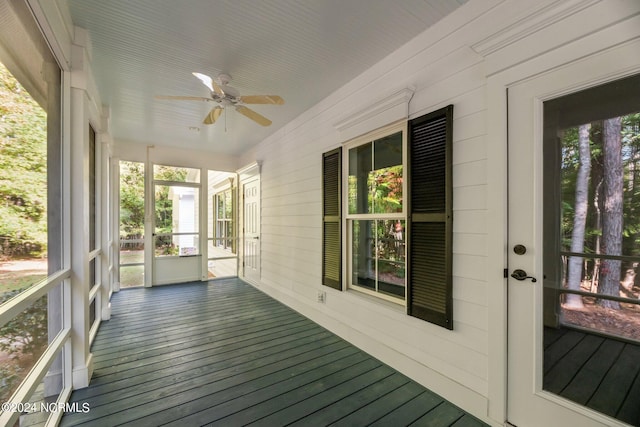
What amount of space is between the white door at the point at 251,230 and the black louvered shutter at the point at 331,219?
2.13 metres

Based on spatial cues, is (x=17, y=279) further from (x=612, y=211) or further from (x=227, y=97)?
(x=612, y=211)

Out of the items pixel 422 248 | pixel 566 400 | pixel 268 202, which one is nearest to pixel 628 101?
pixel 422 248

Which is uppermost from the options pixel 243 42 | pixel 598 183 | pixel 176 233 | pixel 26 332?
pixel 243 42

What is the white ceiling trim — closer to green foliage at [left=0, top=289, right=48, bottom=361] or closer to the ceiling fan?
the ceiling fan

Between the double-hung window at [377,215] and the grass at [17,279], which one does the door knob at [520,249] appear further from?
the grass at [17,279]

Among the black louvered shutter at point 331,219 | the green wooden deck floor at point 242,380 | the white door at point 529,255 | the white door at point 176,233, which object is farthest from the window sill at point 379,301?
the white door at point 176,233

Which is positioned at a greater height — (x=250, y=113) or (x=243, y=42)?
(x=243, y=42)

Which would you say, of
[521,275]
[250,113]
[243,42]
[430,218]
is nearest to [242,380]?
[430,218]

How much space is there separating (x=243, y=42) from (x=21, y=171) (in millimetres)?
1728

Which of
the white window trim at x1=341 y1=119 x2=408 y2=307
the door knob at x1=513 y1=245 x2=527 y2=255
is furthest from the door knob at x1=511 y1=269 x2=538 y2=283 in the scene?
the white window trim at x1=341 y1=119 x2=408 y2=307

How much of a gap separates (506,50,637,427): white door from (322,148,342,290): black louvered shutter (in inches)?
66.2

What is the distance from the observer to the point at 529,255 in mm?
1560

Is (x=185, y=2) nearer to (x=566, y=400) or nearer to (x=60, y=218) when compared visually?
(x=60, y=218)

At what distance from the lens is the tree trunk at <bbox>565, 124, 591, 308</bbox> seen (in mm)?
1431
